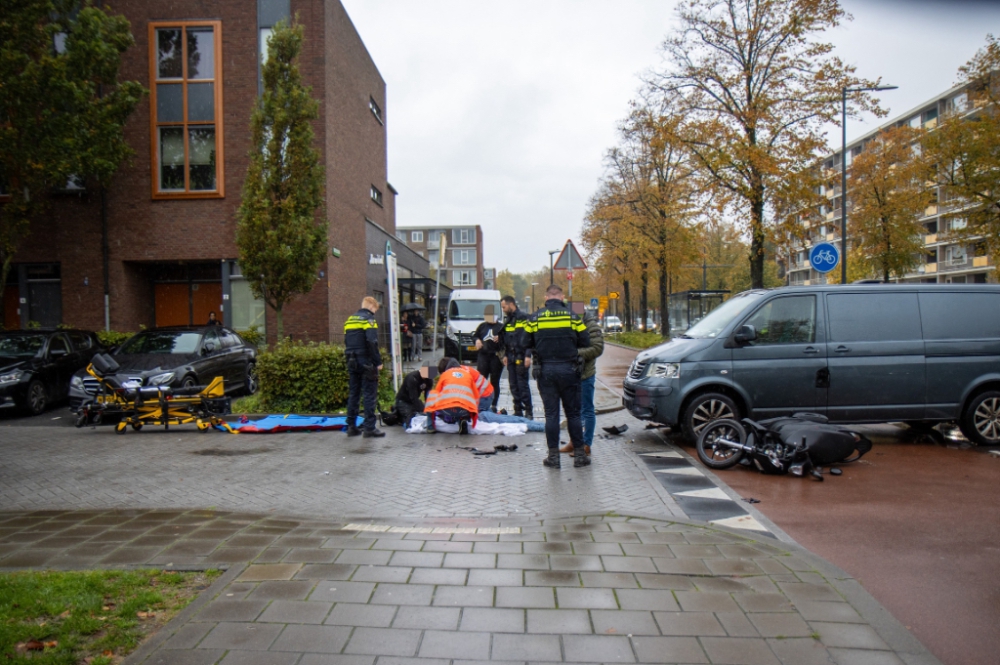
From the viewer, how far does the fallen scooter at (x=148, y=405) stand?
9844 millimetres

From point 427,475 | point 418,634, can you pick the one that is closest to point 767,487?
point 427,475

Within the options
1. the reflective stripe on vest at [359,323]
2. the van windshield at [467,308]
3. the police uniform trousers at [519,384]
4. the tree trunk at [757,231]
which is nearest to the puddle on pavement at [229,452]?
the reflective stripe on vest at [359,323]

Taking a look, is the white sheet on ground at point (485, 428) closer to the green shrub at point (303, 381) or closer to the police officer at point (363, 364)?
the police officer at point (363, 364)

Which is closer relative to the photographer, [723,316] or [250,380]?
[723,316]

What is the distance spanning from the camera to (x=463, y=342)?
2233 centimetres

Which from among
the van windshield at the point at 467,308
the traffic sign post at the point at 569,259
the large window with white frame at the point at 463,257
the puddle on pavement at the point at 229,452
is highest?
the large window with white frame at the point at 463,257

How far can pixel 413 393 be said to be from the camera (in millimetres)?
10148

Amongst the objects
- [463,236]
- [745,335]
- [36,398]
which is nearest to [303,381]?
[36,398]

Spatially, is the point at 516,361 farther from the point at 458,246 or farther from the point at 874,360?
the point at 458,246

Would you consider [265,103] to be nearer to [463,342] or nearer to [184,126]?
[184,126]

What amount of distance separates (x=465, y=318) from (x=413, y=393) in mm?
14004

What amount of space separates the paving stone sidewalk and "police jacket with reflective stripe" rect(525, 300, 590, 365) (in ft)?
7.32

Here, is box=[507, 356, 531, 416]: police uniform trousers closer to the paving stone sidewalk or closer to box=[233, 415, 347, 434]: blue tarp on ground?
box=[233, 415, 347, 434]: blue tarp on ground

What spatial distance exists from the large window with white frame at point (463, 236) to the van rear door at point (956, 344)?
8460 centimetres
